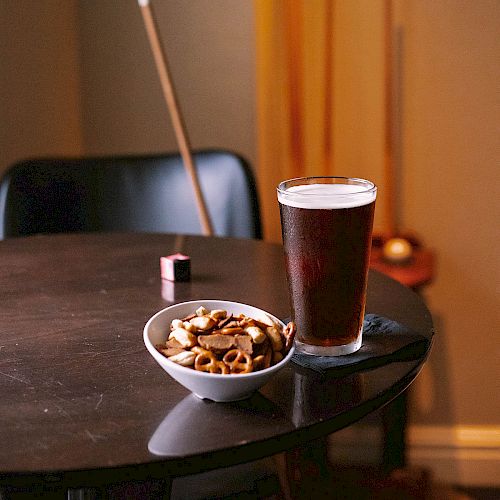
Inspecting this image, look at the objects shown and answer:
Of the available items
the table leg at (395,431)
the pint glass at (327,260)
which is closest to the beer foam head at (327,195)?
the pint glass at (327,260)

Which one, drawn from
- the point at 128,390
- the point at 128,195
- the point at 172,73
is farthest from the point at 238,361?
the point at 172,73

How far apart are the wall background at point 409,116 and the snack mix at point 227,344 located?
1554mm

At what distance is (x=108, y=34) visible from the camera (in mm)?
2393

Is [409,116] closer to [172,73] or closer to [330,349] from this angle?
[172,73]

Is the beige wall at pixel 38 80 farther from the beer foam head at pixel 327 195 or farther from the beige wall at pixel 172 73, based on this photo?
the beer foam head at pixel 327 195

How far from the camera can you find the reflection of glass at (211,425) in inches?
25.9

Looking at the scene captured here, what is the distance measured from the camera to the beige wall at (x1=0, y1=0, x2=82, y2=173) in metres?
2.18

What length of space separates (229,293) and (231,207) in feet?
2.39

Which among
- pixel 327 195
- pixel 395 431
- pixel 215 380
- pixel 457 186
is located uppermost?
pixel 327 195

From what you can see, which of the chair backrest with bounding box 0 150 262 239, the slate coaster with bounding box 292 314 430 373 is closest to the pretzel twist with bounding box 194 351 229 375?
the slate coaster with bounding box 292 314 430 373

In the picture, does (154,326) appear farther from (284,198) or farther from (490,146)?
(490,146)

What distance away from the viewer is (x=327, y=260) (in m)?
0.83

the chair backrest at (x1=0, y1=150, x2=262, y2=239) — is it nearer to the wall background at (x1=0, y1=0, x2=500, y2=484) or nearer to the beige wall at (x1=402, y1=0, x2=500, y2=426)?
the wall background at (x1=0, y1=0, x2=500, y2=484)

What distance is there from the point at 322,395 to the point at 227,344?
0.11 metres
